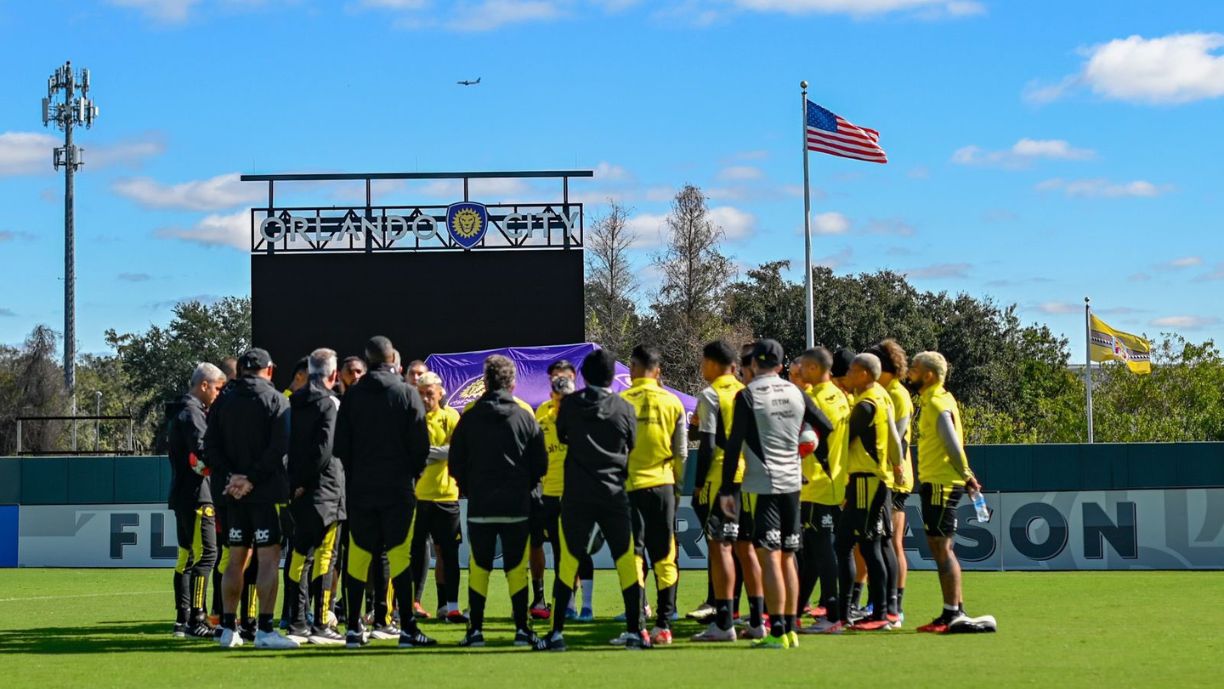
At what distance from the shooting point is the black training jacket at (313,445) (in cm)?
979

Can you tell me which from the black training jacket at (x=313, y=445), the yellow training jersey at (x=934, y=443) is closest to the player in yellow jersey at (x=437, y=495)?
the black training jacket at (x=313, y=445)

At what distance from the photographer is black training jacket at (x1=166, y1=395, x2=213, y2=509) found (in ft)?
35.4

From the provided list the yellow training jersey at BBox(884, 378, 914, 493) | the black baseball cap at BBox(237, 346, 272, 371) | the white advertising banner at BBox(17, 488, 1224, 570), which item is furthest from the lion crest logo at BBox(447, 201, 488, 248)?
the black baseball cap at BBox(237, 346, 272, 371)

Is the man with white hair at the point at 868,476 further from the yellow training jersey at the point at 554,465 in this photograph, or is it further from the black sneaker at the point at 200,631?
the black sneaker at the point at 200,631

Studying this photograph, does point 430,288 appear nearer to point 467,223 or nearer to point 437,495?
point 467,223

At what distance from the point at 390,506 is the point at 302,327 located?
2182 centimetres

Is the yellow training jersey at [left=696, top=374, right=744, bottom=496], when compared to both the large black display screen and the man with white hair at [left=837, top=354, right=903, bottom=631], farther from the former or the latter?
the large black display screen

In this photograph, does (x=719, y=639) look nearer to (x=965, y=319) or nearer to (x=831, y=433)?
(x=831, y=433)

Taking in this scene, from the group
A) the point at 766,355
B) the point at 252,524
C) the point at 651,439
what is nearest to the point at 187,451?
the point at 252,524

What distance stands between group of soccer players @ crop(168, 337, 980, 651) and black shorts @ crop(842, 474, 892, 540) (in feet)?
0.04

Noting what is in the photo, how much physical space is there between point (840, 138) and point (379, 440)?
19.0 metres

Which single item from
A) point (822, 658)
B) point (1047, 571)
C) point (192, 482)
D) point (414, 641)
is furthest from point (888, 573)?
point (1047, 571)

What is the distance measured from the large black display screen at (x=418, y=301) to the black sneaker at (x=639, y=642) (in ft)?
68.6

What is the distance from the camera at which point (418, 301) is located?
1222 inches
